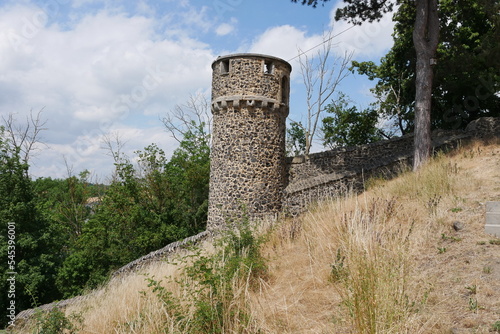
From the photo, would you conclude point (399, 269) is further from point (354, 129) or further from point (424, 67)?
point (354, 129)

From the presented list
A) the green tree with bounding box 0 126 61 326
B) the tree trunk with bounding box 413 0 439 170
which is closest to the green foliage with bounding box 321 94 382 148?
the tree trunk with bounding box 413 0 439 170

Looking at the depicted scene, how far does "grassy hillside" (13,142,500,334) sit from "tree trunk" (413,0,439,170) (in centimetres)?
422

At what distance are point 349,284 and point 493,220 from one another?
3.25 metres

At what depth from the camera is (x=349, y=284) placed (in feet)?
10.5

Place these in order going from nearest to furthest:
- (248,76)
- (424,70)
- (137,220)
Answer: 1. (424,70)
2. (248,76)
3. (137,220)

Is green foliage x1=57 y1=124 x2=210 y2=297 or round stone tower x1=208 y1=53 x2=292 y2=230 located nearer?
round stone tower x1=208 y1=53 x2=292 y2=230

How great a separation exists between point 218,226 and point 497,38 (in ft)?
37.4

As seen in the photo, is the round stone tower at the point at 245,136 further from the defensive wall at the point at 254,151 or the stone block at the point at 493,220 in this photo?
the stone block at the point at 493,220

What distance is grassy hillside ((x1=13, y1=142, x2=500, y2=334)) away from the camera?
9.63 ft

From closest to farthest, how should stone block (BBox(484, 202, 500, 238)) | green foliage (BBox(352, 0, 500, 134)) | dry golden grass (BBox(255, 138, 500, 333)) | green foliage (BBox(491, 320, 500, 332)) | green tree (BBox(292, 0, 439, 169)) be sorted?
green foliage (BBox(491, 320, 500, 332))
dry golden grass (BBox(255, 138, 500, 333))
stone block (BBox(484, 202, 500, 238))
green tree (BBox(292, 0, 439, 169))
green foliage (BBox(352, 0, 500, 134))

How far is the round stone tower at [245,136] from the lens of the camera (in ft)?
39.3

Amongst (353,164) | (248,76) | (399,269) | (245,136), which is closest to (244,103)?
(248,76)

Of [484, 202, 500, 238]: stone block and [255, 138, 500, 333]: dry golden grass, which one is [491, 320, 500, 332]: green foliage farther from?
[484, 202, 500, 238]: stone block

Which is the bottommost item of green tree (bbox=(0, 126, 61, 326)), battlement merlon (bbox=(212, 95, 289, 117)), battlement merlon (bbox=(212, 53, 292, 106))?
green tree (bbox=(0, 126, 61, 326))
